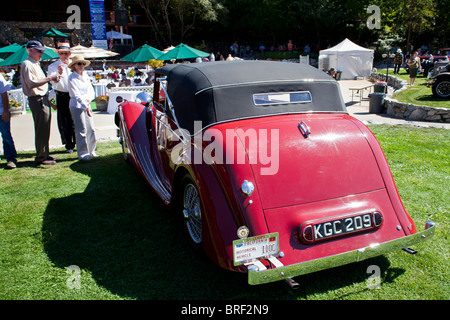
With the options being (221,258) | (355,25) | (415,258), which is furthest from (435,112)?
(355,25)

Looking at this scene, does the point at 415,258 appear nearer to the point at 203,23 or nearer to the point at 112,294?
the point at 112,294

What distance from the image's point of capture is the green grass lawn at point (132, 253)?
3.07 metres

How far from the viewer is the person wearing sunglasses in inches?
239

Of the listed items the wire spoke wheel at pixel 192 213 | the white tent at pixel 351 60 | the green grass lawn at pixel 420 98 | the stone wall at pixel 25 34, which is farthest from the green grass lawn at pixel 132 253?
the stone wall at pixel 25 34

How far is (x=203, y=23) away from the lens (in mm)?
45438

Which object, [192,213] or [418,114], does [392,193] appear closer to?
[192,213]

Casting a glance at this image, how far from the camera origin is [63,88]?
6910 millimetres

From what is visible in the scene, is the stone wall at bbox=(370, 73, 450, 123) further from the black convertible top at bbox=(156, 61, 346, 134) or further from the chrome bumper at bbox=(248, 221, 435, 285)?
the chrome bumper at bbox=(248, 221, 435, 285)

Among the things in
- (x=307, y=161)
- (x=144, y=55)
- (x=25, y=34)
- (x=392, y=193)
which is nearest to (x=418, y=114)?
(x=392, y=193)

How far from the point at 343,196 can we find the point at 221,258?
1.15 m

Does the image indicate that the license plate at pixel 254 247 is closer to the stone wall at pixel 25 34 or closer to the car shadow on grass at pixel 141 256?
the car shadow on grass at pixel 141 256

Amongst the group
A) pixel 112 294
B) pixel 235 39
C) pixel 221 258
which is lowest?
pixel 112 294

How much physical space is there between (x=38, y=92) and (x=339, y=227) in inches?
219

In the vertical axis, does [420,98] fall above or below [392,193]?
above
